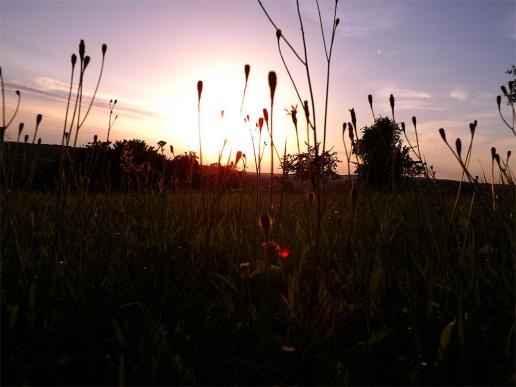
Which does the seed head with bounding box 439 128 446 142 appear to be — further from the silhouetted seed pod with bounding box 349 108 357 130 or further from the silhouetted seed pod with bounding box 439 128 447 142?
the silhouetted seed pod with bounding box 349 108 357 130

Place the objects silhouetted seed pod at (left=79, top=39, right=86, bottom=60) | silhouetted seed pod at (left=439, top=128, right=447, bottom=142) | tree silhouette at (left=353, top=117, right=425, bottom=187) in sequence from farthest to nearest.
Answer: tree silhouette at (left=353, top=117, right=425, bottom=187)
silhouetted seed pod at (left=439, top=128, right=447, bottom=142)
silhouetted seed pod at (left=79, top=39, right=86, bottom=60)

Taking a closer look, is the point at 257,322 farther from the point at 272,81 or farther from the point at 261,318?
the point at 272,81

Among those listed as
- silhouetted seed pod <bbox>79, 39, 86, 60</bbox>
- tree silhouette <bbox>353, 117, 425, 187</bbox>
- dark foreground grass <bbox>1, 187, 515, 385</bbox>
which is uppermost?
silhouetted seed pod <bbox>79, 39, 86, 60</bbox>

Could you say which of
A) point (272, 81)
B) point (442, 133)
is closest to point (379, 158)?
point (442, 133)

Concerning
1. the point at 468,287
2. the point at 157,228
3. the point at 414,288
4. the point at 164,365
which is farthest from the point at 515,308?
the point at 157,228

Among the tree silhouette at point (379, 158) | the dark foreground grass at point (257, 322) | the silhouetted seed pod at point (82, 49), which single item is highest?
the silhouetted seed pod at point (82, 49)

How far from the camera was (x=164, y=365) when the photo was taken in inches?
42.8

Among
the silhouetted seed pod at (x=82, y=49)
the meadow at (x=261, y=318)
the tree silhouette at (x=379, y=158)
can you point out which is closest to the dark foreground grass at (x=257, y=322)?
the meadow at (x=261, y=318)

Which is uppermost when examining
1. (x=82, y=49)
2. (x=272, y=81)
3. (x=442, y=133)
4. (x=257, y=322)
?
(x=82, y=49)

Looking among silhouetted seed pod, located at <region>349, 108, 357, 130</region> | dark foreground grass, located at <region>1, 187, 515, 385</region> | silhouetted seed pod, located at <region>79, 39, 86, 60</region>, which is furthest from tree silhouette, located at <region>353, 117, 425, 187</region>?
silhouetted seed pod, located at <region>79, 39, 86, 60</region>

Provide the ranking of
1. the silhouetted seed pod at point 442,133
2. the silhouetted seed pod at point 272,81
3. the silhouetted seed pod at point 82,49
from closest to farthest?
the silhouetted seed pod at point 272,81
the silhouetted seed pod at point 82,49
the silhouetted seed pod at point 442,133

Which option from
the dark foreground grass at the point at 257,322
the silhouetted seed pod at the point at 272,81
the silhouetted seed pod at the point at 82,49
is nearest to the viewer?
the dark foreground grass at the point at 257,322

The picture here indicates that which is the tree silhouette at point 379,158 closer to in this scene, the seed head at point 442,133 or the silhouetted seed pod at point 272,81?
the seed head at point 442,133

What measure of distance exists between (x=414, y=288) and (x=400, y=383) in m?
0.50
